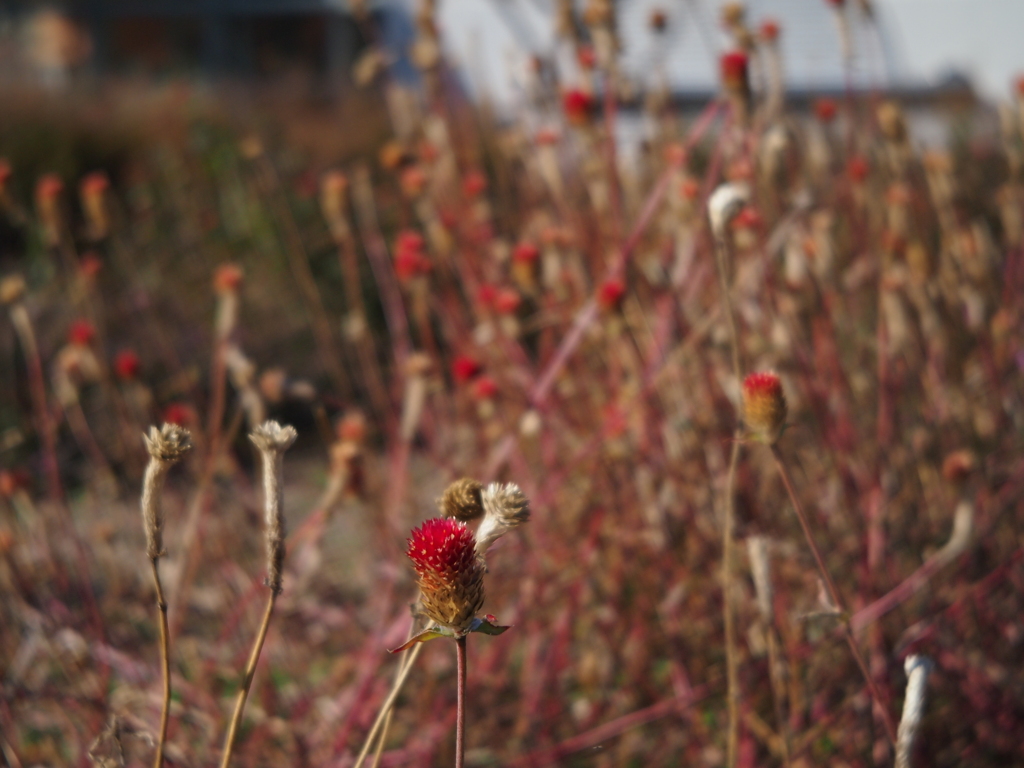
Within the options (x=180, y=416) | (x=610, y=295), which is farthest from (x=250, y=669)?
(x=180, y=416)

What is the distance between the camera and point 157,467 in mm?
605

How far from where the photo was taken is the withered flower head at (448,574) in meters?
0.57

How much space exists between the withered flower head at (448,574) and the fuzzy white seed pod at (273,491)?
0.31ft

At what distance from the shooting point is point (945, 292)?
1.70 metres

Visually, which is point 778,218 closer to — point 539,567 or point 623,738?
point 539,567

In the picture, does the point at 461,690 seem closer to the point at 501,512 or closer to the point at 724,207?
the point at 501,512

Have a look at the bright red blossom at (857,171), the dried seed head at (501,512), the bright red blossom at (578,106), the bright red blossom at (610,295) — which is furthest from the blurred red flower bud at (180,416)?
the bright red blossom at (857,171)

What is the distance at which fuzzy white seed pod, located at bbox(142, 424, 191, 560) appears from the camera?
0.60m

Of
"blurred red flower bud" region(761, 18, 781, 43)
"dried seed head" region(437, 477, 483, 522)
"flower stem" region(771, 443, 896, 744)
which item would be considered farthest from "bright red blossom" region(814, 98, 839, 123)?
"dried seed head" region(437, 477, 483, 522)

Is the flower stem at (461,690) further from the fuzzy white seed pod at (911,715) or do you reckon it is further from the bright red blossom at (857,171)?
the bright red blossom at (857,171)

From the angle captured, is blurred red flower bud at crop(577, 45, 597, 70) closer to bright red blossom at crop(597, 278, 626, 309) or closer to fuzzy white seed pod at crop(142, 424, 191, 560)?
bright red blossom at crop(597, 278, 626, 309)

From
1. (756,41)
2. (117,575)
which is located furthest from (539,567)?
(756,41)

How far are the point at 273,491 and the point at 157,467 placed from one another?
7cm

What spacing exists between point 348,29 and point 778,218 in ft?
54.0
